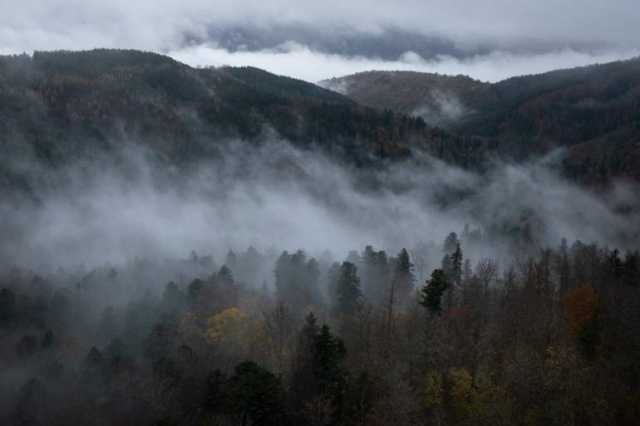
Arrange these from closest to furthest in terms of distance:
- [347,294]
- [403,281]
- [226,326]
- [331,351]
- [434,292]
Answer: [331,351] → [434,292] → [226,326] → [347,294] → [403,281]

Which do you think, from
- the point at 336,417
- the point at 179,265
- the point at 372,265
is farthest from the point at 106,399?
the point at 179,265

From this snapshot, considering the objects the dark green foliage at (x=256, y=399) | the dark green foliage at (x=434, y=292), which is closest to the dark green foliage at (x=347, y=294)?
the dark green foliage at (x=434, y=292)

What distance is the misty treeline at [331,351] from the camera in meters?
60.2

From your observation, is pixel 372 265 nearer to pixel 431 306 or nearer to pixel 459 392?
pixel 431 306

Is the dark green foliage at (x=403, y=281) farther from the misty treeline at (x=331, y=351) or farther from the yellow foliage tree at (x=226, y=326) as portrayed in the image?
the yellow foliage tree at (x=226, y=326)

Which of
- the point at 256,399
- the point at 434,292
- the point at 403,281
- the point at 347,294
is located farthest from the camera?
the point at 403,281

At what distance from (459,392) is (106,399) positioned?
36090mm

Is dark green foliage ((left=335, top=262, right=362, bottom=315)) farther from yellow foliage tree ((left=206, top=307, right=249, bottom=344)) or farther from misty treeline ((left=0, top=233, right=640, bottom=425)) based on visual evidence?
yellow foliage tree ((left=206, top=307, right=249, bottom=344))

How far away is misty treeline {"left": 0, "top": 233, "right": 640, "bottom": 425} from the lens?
6016cm

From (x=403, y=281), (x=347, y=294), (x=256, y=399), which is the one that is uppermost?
(x=347, y=294)

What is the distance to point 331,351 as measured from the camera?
212 ft

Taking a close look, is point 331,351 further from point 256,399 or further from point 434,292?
point 434,292

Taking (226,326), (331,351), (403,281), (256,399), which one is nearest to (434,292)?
(331,351)

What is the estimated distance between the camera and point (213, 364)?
72.8 metres
